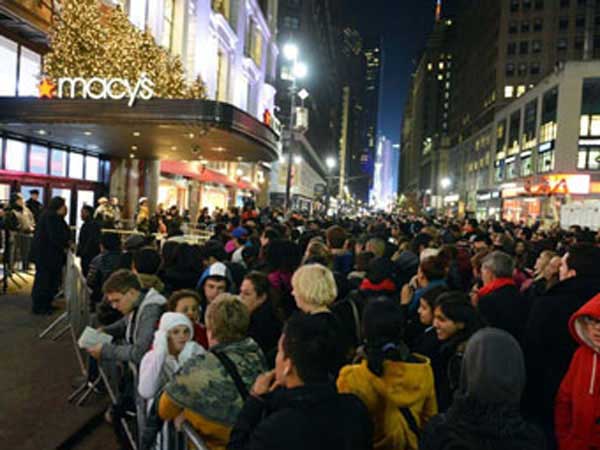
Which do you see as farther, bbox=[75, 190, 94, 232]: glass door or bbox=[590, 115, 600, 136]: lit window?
bbox=[590, 115, 600, 136]: lit window

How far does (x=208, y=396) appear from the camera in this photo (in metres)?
2.91

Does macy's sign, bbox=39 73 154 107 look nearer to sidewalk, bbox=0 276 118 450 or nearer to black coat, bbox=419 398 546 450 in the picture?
sidewalk, bbox=0 276 118 450

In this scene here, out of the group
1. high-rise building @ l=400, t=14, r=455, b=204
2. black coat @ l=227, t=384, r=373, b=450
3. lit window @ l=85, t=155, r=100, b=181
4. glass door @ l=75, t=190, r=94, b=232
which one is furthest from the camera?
high-rise building @ l=400, t=14, r=455, b=204

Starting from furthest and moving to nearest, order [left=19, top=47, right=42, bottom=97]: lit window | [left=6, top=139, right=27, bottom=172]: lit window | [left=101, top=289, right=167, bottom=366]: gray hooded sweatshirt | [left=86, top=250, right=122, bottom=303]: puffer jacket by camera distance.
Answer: [left=6, top=139, right=27, bottom=172]: lit window → [left=19, top=47, right=42, bottom=97]: lit window → [left=86, top=250, right=122, bottom=303]: puffer jacket → [left=101, top=289, right=167, bottom=366]: gray hooded sweatshirt

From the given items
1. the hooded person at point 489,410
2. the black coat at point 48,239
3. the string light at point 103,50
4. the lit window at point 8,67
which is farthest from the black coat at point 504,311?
the string light at point 103,50

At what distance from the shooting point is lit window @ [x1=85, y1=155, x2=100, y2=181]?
2358cm

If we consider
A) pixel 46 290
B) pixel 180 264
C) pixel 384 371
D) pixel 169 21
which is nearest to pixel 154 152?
pixel 169 21

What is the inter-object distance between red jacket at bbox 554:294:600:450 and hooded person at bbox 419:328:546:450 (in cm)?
101

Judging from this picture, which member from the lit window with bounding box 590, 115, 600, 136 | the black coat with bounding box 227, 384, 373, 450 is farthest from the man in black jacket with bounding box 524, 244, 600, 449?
the lit window with bounding box 590, 115, 600, 136

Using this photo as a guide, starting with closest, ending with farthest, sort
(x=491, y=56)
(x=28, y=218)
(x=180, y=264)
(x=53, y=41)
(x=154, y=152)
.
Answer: (x=180, y=264)
(x=28, y=218)
(x=53, y=41)
(x=154, y=152)
(x=491, y=56)

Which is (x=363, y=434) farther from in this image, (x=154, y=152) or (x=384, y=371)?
(x=154, y=152)

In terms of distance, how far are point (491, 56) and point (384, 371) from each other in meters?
97.8

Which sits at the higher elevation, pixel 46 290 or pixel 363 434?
pixel 363 434

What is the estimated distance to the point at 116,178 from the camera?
2570 cm
